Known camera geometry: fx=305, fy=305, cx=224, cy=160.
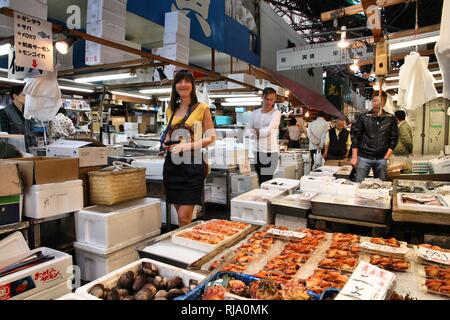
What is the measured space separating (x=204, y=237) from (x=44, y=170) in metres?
1.77

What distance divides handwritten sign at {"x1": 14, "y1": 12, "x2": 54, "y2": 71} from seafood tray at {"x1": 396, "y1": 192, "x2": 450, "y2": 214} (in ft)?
12.0

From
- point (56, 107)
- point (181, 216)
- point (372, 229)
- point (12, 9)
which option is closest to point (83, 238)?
point (181, 216)

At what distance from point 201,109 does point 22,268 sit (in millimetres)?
1982

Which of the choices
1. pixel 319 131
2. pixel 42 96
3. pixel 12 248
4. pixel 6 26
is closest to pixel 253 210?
pixel 12 248

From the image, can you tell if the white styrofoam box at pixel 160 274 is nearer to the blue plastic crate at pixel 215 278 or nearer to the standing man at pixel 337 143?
the blue plastic crate at pixel 215 278

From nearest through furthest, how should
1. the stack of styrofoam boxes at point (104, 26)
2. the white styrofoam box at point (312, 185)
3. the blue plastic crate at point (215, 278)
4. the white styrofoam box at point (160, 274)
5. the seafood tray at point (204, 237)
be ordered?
the blue plastic crate at point (215, 278) < the white styrofoam box at point (160, 274) < the seafood tray at point (204, 237) < the white styrofoam box at point (312, 185) < the stack of styrofoam boxes at point (104, 26)

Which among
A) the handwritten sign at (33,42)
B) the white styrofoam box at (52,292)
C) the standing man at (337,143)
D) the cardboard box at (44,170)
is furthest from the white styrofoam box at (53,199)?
the standing man at (337,143)

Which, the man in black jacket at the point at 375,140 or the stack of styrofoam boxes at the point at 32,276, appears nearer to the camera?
the stack of styrofoam boxes at the point at 32,276

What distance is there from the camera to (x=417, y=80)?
4418mm

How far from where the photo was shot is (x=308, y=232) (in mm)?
2318

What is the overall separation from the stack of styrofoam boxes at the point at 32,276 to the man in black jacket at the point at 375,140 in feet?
13.4

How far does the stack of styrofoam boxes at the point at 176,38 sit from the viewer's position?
4.40m

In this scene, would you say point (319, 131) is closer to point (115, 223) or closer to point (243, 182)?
point (243, 182)

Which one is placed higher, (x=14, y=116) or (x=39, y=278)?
(x=14, y=116)
